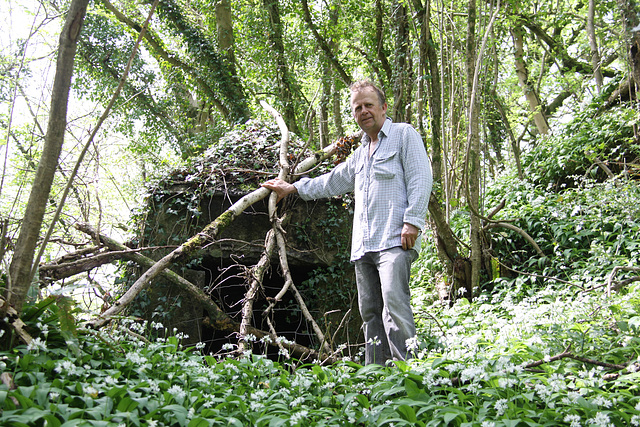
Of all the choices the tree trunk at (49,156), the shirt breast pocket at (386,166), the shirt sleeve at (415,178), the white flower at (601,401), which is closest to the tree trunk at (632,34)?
the shirt sleeve at (415,178)

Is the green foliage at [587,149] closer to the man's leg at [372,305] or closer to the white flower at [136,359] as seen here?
the man's leg at [372,305]

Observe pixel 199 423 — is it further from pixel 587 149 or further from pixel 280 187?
pixel 587 149

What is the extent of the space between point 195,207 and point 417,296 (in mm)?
3160

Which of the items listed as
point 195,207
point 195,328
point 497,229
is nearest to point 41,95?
point 195,207

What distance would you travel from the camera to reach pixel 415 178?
3.56 m

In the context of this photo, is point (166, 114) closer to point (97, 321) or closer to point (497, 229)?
point (497, 229)

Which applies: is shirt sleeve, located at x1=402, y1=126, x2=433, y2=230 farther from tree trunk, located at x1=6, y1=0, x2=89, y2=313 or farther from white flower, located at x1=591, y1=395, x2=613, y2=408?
tree trunk, located at x1=6, y1=0, x2=89, y2=313

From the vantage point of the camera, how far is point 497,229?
620cm

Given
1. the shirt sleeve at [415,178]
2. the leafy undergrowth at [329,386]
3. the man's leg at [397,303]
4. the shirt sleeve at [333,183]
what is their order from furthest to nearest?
the shirt sleeve at [333,183], the shirt sleeve at [415,178], the man's leg at [397,303], the leafy undergrowth at [329,386]

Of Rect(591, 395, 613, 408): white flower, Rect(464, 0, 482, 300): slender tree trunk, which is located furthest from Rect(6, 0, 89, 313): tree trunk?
Rect(464, 0, 482, 300): slender tree trunk

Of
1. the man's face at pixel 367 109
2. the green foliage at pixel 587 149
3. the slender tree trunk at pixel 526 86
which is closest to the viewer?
the man's face at pixel 367 109

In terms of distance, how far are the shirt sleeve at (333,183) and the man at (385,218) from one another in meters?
0.14

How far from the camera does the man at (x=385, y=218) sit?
11.0 feet

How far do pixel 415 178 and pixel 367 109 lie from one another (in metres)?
0.73
